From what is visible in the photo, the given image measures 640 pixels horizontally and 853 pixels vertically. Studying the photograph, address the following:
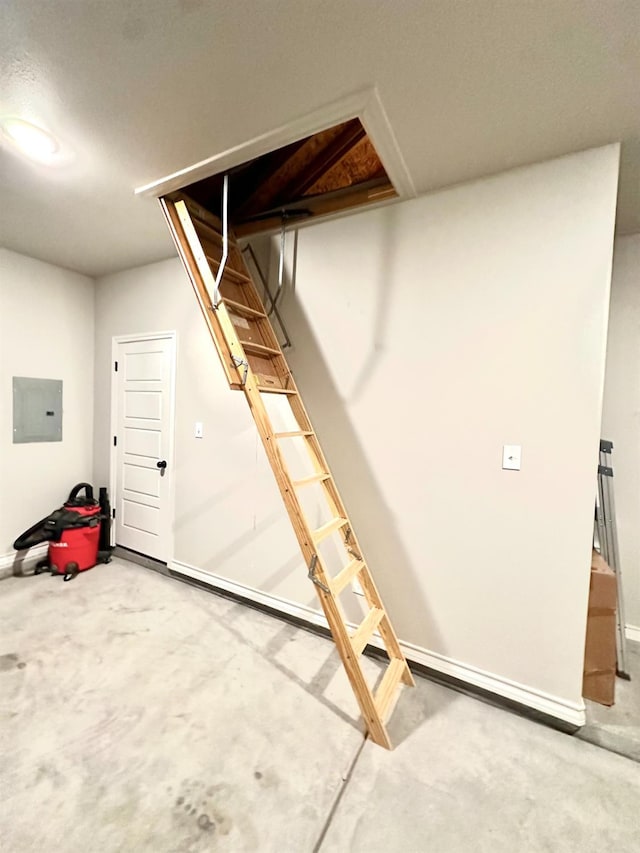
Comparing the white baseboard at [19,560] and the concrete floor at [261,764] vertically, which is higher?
the white baseboard at [19,560]

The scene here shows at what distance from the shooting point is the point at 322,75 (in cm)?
125

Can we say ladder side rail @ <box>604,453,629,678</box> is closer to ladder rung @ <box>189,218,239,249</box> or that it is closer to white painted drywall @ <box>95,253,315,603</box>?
white painted drywall @ <box>95,253,315,603</box>

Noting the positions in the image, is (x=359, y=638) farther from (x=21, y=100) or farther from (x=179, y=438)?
(x=21, y=100)

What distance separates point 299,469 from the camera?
238 centimetres

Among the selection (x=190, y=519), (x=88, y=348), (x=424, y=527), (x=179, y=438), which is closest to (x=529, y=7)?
(x=424, y=527)

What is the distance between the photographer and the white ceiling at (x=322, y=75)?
1045mm

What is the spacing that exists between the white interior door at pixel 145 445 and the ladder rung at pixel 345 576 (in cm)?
188

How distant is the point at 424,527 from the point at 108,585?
102 inches

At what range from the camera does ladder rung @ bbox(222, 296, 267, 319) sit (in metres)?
1.91

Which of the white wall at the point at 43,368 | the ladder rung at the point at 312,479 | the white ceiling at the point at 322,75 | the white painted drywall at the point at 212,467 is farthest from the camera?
the white wall at the point at 43,368

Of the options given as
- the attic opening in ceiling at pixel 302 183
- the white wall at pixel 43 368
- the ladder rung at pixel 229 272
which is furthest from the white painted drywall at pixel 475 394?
the white wall at pixel 43 368

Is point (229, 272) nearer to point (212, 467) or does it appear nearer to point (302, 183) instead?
point (302, 183)

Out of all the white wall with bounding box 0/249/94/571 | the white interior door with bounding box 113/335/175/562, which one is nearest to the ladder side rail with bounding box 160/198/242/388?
the white interior door with bounding box 113/335/175/562

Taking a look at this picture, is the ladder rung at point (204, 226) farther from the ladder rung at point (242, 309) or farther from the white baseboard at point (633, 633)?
the white baseboard at point (633, 633)
